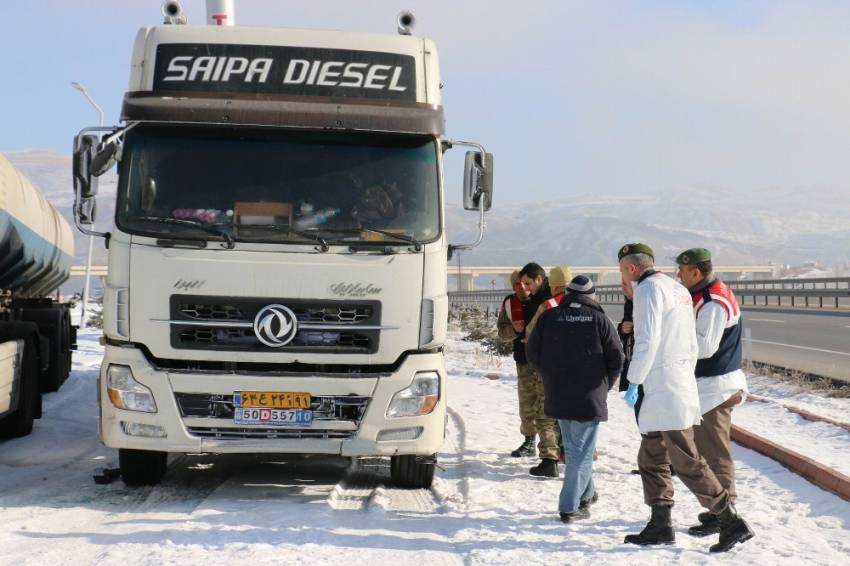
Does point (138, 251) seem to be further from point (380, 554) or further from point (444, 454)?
point (444, 454)

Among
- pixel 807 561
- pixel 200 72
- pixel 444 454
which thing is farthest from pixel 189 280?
pixel 807 561

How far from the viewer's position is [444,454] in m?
9.48

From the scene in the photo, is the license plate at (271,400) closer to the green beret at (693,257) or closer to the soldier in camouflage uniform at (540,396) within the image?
the soldier in camouflage uniform at (540,396)

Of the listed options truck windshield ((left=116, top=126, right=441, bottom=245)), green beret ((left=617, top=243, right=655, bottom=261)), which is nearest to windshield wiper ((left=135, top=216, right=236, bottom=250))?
truck windshield ((left=116, top=126, right=441, bottom=245))

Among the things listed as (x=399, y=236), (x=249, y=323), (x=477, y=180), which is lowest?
(x=249, y=323)

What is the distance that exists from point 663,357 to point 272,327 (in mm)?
2790

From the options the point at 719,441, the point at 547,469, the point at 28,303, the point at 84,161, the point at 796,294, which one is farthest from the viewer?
the point at 796,294

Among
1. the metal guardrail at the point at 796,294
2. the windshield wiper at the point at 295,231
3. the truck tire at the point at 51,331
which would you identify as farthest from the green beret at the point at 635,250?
the metal guardrail at the point at 796,294

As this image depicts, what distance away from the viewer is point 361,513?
698 cm

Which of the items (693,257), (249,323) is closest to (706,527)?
(693,257)

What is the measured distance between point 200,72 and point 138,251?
1.50 meters

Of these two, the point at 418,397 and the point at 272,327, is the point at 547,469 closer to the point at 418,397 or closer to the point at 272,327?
the point at 418,397

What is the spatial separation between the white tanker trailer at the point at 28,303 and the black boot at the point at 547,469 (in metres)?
5.30

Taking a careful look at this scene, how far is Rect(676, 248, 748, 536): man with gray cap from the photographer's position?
631 centimetres
